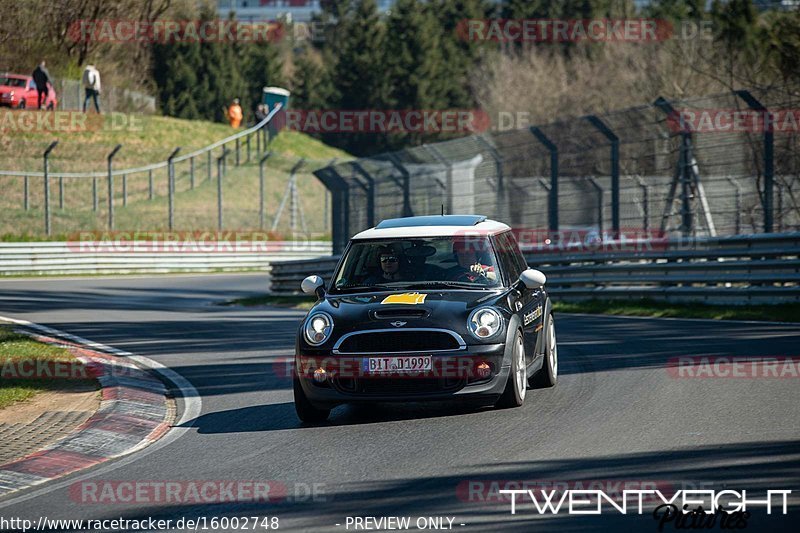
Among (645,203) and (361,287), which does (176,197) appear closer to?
(645,203)

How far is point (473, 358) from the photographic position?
8734 millimetres

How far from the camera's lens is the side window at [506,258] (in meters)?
9.93

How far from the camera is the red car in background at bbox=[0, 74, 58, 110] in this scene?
42.2 metres

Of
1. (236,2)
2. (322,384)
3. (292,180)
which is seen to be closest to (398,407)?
(322,384)

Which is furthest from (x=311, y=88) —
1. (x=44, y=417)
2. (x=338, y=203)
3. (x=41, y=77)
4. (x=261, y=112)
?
(x=44, y=417)

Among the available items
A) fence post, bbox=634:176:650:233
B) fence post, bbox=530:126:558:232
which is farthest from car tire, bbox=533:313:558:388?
fence post, bbox=530:126:558:232

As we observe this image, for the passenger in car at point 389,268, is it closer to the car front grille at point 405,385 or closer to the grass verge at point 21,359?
the car front grille at point 405,385

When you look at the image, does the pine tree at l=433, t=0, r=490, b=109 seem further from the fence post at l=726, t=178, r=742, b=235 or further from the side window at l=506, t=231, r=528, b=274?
the side window at l=506, t=231, r=528, b=274

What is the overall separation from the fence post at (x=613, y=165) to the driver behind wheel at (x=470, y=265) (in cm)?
905

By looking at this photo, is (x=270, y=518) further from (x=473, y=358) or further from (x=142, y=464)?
(x=473, y=358)

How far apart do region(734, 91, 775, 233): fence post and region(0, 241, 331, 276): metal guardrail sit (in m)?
17.2

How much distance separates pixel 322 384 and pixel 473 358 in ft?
3.78

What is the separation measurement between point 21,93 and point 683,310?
104 feet

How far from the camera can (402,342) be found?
878 centimetres
